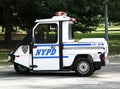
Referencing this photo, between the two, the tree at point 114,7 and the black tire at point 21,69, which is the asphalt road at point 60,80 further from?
the tree at point 114,7

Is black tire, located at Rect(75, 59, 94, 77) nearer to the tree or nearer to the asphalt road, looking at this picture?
the asphalt road

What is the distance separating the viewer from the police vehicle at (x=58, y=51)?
14.6 m

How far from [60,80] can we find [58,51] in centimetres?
138

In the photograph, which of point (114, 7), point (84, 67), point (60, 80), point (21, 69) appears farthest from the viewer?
point (114, 7)

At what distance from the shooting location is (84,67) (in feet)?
47.9

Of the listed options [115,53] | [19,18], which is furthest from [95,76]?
[19,18]

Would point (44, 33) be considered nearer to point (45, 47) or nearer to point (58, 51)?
point (45, 47)

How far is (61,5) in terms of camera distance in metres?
25.5

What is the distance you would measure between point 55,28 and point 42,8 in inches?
487

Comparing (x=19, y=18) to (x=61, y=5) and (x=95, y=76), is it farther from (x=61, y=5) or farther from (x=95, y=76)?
(x=95, y=76)

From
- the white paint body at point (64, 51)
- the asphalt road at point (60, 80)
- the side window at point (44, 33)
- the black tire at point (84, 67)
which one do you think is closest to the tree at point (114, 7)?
the asphalt road at point (60, 80)

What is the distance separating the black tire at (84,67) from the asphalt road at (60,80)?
0.74 feet

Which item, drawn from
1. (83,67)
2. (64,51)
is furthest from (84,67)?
(64,51)

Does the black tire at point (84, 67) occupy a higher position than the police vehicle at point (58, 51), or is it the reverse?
the police vehicle at point (58, 51)
